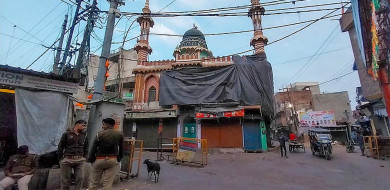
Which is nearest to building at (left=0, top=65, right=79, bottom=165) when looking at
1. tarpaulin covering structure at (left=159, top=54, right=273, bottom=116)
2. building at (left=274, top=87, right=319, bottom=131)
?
tarpaulin covering structure at (left=159, top=54, right=273, bottom=116)

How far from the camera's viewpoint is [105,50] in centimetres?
856

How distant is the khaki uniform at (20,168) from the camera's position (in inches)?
176

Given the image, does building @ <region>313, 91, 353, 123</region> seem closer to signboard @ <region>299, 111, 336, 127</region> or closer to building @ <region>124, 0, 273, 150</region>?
signboard @ <region>299, 111, 336, 127</region>

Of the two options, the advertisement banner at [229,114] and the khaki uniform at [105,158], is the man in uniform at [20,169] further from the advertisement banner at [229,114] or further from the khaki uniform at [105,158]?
the advertisement banner at [229,114]

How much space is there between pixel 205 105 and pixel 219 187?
1267 centimetres

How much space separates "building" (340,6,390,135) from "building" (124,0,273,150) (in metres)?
8.12

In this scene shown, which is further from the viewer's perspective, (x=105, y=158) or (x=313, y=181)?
(x=313, y=181)

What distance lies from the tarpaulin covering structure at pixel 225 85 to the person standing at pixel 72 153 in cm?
1434

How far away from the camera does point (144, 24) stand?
80.9 ft

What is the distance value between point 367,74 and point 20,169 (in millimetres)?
24653

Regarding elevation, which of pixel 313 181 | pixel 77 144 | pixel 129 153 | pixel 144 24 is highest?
→ pixel 144 24

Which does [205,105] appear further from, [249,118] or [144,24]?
[144,24]

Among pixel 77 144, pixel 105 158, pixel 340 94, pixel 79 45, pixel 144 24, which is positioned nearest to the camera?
pixel 105 158

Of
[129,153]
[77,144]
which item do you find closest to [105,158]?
[77,144]
